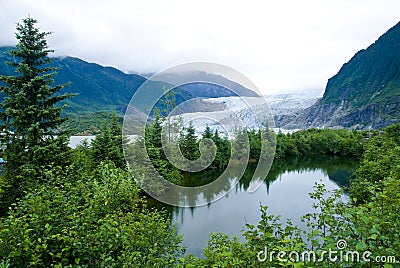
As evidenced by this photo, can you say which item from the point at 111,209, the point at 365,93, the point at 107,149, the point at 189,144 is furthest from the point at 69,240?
the point at 365,93

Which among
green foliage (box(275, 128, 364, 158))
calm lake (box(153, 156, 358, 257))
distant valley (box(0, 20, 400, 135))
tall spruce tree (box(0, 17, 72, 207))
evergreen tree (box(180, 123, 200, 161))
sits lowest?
calm lake (box(153, 156, 358, 257))

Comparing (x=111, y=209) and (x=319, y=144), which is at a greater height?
(x=111, y=209)

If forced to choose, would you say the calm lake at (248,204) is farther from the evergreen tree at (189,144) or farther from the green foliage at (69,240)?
the green foliage at (69,240)

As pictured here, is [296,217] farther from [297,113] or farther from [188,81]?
[297,113]

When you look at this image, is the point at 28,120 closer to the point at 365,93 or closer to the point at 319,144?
the point at 319,144

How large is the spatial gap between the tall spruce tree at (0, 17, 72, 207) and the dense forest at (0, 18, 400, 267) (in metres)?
0.04

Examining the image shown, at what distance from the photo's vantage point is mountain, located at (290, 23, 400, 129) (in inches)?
3453

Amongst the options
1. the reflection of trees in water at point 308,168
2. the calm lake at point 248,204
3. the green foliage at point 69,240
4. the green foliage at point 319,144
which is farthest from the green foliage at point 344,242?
the green foliage at point 319,144

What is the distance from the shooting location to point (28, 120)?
34.7 feet

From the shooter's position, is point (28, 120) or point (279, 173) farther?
point (279, 173)

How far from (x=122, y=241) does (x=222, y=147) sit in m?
27.2

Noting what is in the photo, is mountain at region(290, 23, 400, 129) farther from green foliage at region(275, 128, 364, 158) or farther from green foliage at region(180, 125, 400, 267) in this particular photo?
green foliage at region(180, 125, 400, 267)

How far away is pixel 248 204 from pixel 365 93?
10630cm

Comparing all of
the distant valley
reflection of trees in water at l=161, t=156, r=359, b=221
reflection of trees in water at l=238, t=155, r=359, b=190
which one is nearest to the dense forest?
reflection of trees in water at l=161, t=156, r=359, b=221
